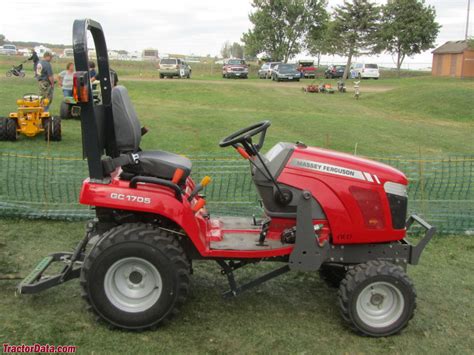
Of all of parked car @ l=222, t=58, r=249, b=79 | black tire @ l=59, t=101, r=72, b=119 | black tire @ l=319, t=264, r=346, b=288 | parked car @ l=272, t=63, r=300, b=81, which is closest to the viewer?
black tire @ l=319, t=264, r=346, b=288

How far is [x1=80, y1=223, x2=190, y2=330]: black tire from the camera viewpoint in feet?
11.8

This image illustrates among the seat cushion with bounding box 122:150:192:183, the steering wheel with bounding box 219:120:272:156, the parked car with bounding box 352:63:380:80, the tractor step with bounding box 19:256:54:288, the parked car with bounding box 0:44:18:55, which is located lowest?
the tractor step with bounding box 19:256:54:288

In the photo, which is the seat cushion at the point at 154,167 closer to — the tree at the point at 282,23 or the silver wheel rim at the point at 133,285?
the silver wheel rim at the point at 133,285

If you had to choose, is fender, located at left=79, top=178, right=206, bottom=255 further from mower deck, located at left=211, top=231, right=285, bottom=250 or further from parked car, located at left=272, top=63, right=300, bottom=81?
parked car, located at left=272, top=63, right=300, bottom=81

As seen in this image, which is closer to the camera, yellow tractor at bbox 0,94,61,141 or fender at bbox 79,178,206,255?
fender at bbox 79,178,206,255

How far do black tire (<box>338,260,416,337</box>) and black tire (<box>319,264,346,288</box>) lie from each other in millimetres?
651

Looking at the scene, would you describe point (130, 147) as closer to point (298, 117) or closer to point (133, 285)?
point (133, 285)

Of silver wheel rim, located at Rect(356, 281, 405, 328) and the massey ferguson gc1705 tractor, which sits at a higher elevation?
the massey ferguson gc1705 tractor

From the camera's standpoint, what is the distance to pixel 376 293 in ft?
12.6

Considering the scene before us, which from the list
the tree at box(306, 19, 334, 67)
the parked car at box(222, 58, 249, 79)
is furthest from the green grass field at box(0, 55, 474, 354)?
the tree at box(306, 19, 334, 67)

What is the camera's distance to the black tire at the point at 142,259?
3594mm

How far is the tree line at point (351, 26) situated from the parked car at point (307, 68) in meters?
4.04

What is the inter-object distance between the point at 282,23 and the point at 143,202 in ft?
167

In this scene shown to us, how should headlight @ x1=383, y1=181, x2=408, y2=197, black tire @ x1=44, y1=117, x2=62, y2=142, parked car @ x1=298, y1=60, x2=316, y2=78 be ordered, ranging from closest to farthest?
headlight @ x1=383, y1=181, x2=408, y2=197, black tire @ x1=44, y1=117, x2=62, y2=142, parked car @ x1=298, y1=60, x2=316, y2=78
